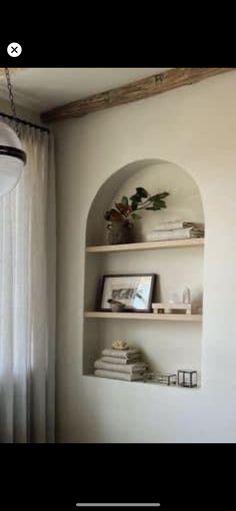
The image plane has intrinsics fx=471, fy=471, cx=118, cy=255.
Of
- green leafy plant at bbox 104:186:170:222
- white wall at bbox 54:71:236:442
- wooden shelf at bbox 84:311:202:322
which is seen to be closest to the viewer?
white wall at bbox 54:71:236:442

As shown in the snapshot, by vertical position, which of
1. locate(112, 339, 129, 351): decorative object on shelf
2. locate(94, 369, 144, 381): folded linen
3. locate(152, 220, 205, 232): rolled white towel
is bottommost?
locate(94, 369, 144, 381): folded linen

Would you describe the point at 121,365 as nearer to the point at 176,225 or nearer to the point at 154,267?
the point at 154,267

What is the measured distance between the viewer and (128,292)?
9.68 ft

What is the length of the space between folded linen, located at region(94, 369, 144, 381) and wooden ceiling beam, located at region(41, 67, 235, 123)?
162cm

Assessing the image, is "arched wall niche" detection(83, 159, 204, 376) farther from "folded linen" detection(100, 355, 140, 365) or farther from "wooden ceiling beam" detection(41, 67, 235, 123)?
"wooden ceiling beam" detection(41, 67, 235, 123)

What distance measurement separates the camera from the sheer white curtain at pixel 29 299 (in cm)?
275

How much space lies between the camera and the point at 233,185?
236 centimetres

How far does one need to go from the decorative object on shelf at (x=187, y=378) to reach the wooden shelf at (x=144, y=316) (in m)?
0.31

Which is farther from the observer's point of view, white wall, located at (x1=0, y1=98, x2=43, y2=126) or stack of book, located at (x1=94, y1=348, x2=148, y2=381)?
white wall, located at (x1=0, y1=98, x2=43, y2=126)

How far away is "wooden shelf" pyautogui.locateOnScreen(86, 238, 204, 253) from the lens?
2542 millimetres

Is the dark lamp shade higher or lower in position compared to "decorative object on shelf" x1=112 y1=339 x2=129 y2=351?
higher

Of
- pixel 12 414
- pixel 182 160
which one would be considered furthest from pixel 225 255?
pixel 12 414

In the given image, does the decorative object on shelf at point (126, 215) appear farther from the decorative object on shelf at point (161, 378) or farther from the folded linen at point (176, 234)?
the decorative object on shelf at point (161, 378)

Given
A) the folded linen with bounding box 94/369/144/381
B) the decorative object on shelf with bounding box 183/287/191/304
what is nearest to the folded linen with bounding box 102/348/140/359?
the folded linen with bounding box 94/369/144/381
